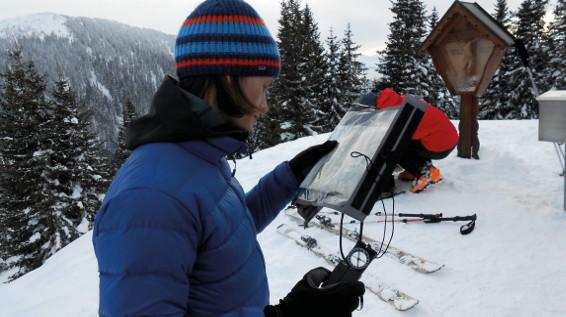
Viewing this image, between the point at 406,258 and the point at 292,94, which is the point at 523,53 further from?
the point at 292,94

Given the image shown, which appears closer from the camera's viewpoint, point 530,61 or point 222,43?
point 222,43

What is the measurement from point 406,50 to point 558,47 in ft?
39.2

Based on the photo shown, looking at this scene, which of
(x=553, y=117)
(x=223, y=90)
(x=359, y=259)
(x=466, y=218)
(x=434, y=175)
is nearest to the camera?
(x=223, y=90)

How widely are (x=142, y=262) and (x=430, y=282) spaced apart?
157 inches

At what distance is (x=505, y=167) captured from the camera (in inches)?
296

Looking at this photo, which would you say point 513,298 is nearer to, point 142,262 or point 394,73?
point 142,262

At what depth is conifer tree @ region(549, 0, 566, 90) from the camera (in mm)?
26422

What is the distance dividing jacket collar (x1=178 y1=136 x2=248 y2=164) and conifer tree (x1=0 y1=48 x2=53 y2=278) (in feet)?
67.5

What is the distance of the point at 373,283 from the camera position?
4211mm

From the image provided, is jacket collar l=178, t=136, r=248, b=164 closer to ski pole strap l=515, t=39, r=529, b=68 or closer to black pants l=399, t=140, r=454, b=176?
black pants l=399, t=140, r=454, b=176

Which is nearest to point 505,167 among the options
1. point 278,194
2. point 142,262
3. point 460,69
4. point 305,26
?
point 460,69

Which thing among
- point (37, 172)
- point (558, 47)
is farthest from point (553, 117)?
point (558, 47)

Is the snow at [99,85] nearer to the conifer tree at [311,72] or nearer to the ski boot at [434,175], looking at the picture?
the conifer tree at [311,72]

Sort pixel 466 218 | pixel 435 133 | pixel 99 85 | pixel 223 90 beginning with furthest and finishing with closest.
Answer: pixel 99 85
pixel 435 133
pixel 466 218
pixel 223 90
